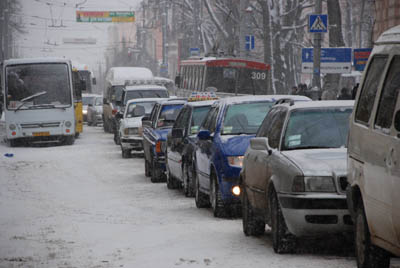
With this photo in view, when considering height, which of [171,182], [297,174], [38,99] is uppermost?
[297,174]

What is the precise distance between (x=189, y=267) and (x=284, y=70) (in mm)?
43229

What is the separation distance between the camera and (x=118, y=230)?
40.1ft

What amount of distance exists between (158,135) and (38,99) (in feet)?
49.2

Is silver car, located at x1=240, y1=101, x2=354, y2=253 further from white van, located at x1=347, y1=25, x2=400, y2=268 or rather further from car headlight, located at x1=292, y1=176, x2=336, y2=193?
white van, located at x1=347, y1=25, x2=400, y2=268

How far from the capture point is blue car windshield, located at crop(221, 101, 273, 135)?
13695 mm

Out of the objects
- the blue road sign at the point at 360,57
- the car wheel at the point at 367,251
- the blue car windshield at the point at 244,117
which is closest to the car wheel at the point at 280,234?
the car wheel at the point at 367,251

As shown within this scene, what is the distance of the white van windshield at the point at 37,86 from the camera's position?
34.0 meters

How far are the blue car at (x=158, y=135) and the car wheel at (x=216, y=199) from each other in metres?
6.12

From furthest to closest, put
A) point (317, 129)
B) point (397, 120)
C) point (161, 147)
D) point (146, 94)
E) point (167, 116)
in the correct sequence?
point (146, 94)
point (167, 116)
point (161, 147)
point (317, 129)
point (397, 120)

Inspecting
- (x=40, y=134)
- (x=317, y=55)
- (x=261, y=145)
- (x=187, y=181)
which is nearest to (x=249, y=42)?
(x=40, y=134)

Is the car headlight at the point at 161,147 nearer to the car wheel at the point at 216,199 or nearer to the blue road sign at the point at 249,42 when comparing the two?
the car wheel at the point at 216,199

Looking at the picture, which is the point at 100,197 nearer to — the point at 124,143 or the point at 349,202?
the point at 349,202

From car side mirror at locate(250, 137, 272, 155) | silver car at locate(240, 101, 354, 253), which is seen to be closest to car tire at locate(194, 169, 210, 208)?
silver car at locate(240, 101, 354, 253)

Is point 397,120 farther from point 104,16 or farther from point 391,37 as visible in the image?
point 104,16
